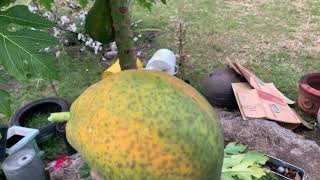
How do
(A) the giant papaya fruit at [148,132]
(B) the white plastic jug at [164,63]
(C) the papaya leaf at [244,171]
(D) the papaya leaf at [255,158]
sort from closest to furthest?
(A) the giant papaya fruit at [148,132] < (C) the papaya leaf at [244,171] < (D) the papaya leaf at [255,158] < (B) the white plastic jug at [164,63]

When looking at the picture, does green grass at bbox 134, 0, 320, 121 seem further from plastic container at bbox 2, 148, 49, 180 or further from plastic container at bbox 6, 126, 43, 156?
plastic container at bbox 2, 148, 49, 180

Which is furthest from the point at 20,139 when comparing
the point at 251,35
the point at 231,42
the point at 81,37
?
the point at 251,35

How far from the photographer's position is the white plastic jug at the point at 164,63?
4.21m

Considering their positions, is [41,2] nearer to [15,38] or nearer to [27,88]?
[15,38]

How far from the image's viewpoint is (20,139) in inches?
135

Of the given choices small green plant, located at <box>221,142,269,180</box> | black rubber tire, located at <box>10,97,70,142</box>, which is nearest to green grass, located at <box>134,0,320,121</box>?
black rubber tire, located at <box>10,97,70,142</box>

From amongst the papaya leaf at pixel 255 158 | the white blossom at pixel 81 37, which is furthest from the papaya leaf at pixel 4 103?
the white blossom at pixel 81 37

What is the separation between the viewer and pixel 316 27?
533cm

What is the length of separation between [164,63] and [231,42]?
126cm

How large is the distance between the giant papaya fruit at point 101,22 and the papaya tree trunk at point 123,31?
105 mm

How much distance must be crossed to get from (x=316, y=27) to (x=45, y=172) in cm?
373

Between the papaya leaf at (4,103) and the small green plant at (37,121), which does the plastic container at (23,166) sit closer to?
the small green plant at (37,121)

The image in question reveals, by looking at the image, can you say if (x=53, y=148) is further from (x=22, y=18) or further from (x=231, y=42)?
(x=22, y=18)

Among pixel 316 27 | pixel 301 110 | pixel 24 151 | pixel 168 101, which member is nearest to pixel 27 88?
pixel 24 151
